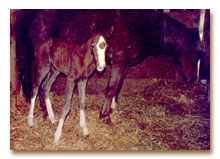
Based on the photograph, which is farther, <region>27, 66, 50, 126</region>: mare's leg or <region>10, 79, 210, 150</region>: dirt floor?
<region>27, 66, 50, 126</region>: mare's leg

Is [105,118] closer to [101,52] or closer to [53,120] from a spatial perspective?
[53,120]

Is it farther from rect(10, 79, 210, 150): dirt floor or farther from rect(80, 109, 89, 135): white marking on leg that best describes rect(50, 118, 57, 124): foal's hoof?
rect(80, 109, 89, 135): white marking on leg

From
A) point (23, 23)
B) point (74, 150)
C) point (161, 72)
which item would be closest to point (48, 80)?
point (23, 23)

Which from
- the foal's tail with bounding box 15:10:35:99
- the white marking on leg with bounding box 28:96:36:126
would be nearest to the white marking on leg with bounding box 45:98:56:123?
the white marking on leg with bounding box 28:96:36:126

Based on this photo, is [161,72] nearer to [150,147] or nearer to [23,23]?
[150,147]

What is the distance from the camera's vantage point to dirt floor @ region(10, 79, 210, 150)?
7.33 ft

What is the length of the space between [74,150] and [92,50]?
101cm

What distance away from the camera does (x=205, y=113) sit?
2.54 meters

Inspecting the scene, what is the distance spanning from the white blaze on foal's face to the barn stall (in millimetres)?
769

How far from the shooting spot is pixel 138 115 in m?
2.71

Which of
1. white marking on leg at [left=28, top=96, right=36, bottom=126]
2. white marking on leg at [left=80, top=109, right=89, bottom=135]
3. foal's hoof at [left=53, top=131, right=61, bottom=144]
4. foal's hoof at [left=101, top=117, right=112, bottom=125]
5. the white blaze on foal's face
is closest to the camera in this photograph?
the white blaze on foal's face

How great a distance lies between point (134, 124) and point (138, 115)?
0.72 ft

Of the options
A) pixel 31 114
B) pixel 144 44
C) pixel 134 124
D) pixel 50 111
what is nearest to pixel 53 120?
pixel 50 111

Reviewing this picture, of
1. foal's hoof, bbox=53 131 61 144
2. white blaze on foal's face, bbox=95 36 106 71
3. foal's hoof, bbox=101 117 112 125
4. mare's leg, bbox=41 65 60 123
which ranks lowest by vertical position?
foal's hoof, bbox=53 131 61 144
